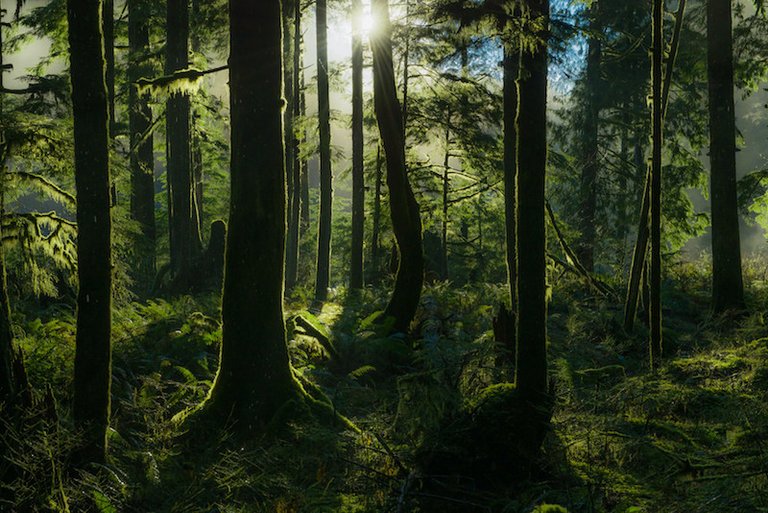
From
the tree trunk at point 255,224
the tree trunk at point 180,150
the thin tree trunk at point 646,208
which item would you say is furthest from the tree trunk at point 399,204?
the tree trunk at point 180,150

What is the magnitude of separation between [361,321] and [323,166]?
681 centimetres

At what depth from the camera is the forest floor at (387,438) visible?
4.79m

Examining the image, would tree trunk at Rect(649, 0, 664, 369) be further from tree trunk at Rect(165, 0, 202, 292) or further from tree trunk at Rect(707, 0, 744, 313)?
tree trunk at Rect(165, 0, 202, 292)

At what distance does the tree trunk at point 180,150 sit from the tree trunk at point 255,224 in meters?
8.54

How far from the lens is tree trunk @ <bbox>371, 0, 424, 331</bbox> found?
1183cm

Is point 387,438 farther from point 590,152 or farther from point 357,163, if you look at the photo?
point 590,152

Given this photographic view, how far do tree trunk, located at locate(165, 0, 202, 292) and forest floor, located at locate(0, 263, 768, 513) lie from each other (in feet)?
17.1

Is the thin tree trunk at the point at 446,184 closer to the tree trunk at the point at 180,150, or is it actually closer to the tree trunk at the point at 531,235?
the tree trunk at the point at 180,150

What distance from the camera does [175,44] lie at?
15797 millimetres

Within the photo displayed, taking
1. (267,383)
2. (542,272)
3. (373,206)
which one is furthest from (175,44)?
(542,272)

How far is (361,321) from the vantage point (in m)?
11.9

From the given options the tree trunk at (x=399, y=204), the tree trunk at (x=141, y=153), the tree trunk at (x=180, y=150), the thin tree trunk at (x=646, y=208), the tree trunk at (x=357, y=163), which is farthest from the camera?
the tree trunk at (x=141, y=153)

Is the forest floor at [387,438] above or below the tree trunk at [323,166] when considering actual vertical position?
below

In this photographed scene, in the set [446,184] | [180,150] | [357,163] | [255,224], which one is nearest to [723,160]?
[446,184]
